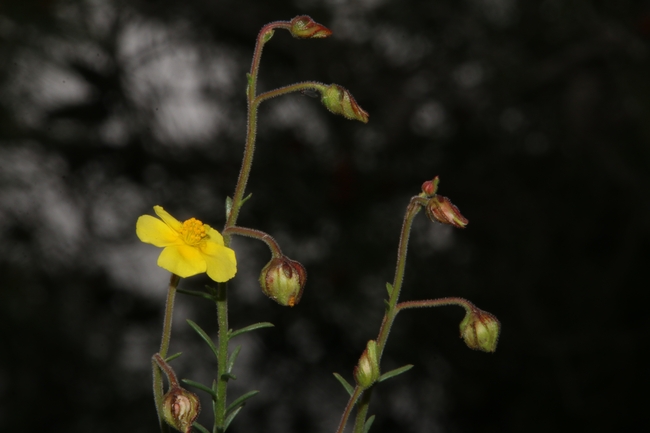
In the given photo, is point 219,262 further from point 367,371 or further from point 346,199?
point 346,199

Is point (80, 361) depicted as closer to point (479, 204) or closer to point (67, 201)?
point (67, 201)

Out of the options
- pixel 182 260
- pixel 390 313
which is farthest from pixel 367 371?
pixel 182 260

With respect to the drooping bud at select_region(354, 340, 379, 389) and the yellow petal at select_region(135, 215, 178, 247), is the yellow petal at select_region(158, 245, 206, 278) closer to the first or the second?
the yellow petal at select_region(135, 215, 178, 247)

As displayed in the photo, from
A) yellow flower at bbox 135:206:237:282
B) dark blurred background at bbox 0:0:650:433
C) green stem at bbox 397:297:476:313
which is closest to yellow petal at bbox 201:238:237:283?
yellow flower at bbox 135:206:237:282

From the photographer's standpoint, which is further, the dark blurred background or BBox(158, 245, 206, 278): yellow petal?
the dark blurred background

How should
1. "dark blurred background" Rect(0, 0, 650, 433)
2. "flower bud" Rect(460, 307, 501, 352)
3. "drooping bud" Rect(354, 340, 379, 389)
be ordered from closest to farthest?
"drooping bud" Rect(354, 340, 379, 389) → "flower bud" Rect(460, 307, 501, 352) → "dark blurred background" Rect(0, 0, 650, 433)

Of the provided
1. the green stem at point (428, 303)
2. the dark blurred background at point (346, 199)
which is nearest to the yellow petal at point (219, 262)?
the green stem at point (428, 303)

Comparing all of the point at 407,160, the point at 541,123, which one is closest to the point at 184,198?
the point at 407,160
